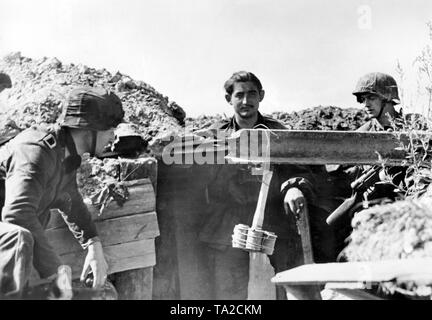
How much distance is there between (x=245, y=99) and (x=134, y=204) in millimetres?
1560

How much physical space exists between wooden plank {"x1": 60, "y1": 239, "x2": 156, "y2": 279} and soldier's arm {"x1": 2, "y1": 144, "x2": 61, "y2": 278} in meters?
0.83

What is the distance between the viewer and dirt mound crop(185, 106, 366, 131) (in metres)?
9.84

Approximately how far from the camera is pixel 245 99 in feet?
18.3

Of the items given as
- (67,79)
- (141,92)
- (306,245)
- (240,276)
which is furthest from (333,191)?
(67,79)

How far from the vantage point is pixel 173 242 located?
5.73 m

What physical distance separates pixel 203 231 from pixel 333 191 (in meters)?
1.45

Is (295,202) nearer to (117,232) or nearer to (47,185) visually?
(117,232)

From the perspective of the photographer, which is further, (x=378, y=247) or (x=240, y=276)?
(x=240, y=276)

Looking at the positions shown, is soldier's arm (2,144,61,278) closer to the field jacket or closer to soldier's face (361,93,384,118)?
the field jacket

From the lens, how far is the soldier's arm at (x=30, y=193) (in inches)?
136

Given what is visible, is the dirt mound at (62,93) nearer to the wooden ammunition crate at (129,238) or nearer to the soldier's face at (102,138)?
the wooden ammunition crate at (129,238)

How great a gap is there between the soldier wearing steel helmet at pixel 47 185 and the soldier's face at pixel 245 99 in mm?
1865
